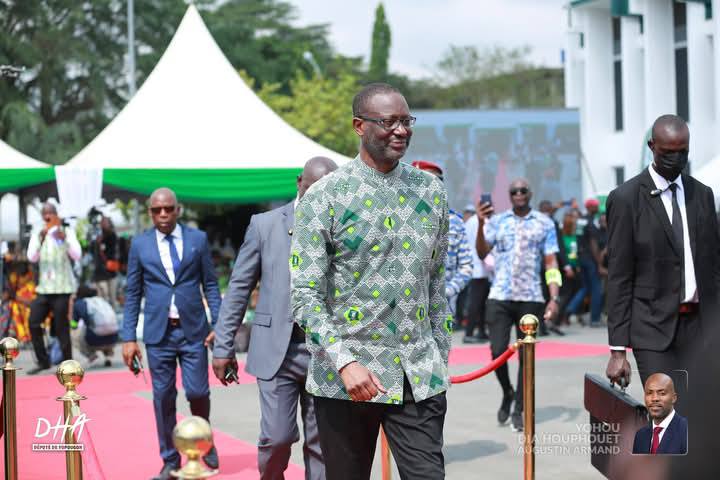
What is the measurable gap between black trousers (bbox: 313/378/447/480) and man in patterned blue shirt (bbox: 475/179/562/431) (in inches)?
191

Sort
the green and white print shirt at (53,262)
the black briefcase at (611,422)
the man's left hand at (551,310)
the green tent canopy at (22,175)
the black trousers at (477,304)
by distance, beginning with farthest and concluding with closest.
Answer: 1. the green tent canopy at (22,175)
2. the black trousers at (477,304)
3. the green and white print shirt at (53,262)
4. the man's left hand at (551,310)
5. the black briefcase at (611,422)

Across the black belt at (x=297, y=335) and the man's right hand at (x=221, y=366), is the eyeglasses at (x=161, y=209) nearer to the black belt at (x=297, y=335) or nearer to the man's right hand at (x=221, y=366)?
the man's right hand at (x=221, y=366)

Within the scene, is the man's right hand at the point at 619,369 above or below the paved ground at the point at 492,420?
above

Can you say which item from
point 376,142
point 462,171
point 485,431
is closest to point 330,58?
point 462,171

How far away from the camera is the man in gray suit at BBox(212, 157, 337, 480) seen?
6.17 m

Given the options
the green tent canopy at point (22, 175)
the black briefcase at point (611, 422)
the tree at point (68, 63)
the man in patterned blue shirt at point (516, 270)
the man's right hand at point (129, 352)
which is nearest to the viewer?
the black briefcase at point (611, 422)

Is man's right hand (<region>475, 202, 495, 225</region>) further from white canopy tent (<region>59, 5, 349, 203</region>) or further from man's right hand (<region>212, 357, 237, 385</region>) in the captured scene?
white canopy tent (<region>59, 5, 349, 203</region>)

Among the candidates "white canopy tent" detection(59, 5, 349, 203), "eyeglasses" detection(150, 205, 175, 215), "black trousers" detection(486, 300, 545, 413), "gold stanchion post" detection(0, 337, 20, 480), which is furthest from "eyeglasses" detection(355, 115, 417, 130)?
"white canopy tent" detection(59, 5, 349, 203)

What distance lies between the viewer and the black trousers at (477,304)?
15634mm

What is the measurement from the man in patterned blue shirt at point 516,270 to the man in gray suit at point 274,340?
119 inches

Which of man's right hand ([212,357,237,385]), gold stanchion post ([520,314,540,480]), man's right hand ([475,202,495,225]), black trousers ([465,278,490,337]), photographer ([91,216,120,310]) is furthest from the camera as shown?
photographer ([91,216,120,310])

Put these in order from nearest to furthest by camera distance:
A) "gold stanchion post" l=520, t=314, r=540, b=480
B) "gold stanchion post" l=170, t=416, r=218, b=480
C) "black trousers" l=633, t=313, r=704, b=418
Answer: "gold stanchion post" l=170, t=416, r=218, b=480
"black trousers" l=633, t=313, r=704, b=418
"gold stanchion post" l=520, t=314, r=540, b=480

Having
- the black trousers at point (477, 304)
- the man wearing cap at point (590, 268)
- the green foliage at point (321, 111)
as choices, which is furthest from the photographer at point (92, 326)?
the green foliage at point (321, 111)

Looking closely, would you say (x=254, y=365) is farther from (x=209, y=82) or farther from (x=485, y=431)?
(x=209, y=82)
